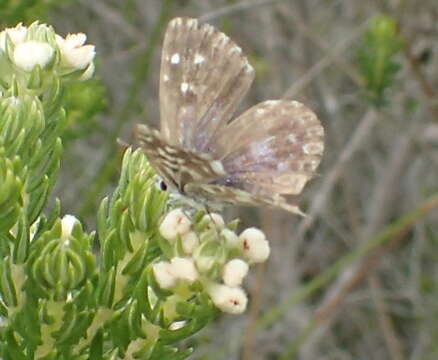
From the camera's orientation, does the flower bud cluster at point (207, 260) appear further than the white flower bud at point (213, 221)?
No

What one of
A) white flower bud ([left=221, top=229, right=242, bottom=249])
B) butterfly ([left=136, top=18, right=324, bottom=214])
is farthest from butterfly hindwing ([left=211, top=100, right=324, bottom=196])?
white flower bud ([left=221, top=229, right=242, bottom=249])

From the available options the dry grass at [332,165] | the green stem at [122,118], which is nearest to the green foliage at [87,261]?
the green stem at [122,118]

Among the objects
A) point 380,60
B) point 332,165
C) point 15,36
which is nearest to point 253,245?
point 15,36

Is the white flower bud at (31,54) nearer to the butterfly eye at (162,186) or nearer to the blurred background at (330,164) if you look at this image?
the butterfly eye at (162,186)

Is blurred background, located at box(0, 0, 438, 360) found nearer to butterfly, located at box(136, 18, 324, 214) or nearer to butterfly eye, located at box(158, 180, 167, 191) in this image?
butterfly, located at box(136, 18, 324, 214)

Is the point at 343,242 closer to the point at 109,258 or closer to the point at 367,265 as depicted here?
the point at 367,265

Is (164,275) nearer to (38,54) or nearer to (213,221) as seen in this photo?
(213,221)

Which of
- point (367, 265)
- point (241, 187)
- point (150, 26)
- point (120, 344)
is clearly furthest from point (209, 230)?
point (150, 26)
